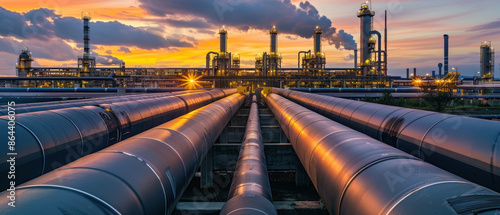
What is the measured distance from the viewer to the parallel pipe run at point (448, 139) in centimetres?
455

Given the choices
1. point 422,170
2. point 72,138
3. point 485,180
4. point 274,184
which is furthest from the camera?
point 274,184

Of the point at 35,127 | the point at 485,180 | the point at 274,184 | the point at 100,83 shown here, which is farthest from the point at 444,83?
the point at 100,83

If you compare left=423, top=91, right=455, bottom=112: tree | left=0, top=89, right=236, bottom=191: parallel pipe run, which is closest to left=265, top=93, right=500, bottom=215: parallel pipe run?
left=0, top=89, right=236, bottom=191: parallel pipe run

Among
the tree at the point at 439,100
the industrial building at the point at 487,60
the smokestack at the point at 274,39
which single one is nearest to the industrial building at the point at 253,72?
the smokestack at the point at 274,39

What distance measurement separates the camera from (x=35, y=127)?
551cm

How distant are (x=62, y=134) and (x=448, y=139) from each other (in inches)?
278

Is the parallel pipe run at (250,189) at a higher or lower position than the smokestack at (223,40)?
lower

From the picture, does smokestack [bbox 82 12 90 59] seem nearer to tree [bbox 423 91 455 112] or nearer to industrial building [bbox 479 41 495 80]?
tree [bbox 423 91 455 112]

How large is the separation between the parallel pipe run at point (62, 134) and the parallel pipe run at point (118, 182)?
70.7 inches

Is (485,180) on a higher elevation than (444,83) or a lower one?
lower

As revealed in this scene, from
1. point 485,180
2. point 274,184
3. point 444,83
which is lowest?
point 274,184

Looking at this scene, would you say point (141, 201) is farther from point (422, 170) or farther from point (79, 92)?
point (79, 92)

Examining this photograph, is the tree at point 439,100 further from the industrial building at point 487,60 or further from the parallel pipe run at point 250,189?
the industrial building at point 487,60

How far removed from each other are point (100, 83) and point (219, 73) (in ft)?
87.5
